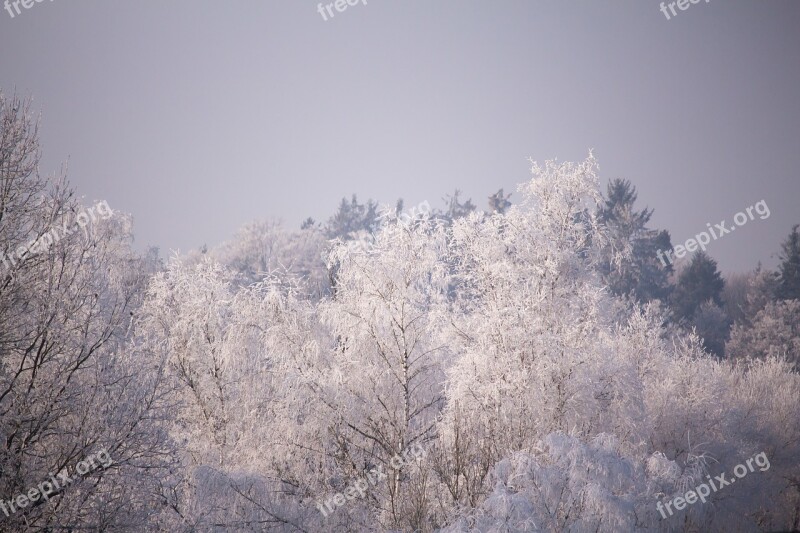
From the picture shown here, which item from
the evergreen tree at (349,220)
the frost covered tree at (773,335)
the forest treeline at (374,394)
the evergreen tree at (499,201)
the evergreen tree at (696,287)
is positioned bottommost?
the frost covered tree at (773,335)

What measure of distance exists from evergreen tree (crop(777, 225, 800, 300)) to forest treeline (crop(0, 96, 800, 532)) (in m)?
23.5

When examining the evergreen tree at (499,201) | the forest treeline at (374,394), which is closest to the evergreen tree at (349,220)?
the evergreen tree at (499,201)

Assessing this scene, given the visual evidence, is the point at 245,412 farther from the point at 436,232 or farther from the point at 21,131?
the point at 21,131

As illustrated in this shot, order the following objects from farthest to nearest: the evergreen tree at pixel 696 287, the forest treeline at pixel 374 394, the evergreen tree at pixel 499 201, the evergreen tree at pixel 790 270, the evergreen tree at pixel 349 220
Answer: the evergreen tree at pixel 349 220
the evergreen tree at pixel 499 201
the evergreen tree at pixel 696 287
the evergreen tree at pixel 790 270
the forest treeline at pixel 374 394

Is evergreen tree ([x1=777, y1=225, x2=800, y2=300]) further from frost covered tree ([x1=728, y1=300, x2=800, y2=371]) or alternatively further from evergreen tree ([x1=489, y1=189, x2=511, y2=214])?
evergreen tree ([x1=489, y1=189, x2=511, y2=214])

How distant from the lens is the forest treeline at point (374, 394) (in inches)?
300

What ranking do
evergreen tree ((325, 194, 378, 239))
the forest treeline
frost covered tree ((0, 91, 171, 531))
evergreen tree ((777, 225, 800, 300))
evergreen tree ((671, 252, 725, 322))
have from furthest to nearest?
evergreen tree ((325, 194, 378, 239)), evergreen tree ((671, 252, 725, 322)), evergreen tree ((777, 225, 800, 300)), the forest treeline, frost covered tree ((0, 91, 171, 531))

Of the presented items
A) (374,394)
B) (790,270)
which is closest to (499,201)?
(790,270)

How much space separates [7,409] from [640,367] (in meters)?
23.5

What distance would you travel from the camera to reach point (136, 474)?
8227mm

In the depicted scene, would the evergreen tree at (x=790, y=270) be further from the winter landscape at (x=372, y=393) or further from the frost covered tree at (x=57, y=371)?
the frost covered tree at (x=57, y=371)

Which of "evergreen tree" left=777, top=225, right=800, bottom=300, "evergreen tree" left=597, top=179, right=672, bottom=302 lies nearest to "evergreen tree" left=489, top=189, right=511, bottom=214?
"evergreen tree" left=597, top=179, right=672, bottom=302

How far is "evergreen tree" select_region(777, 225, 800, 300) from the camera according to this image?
42594 millimetres

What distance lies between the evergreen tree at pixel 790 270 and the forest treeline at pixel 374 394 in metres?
23.5
